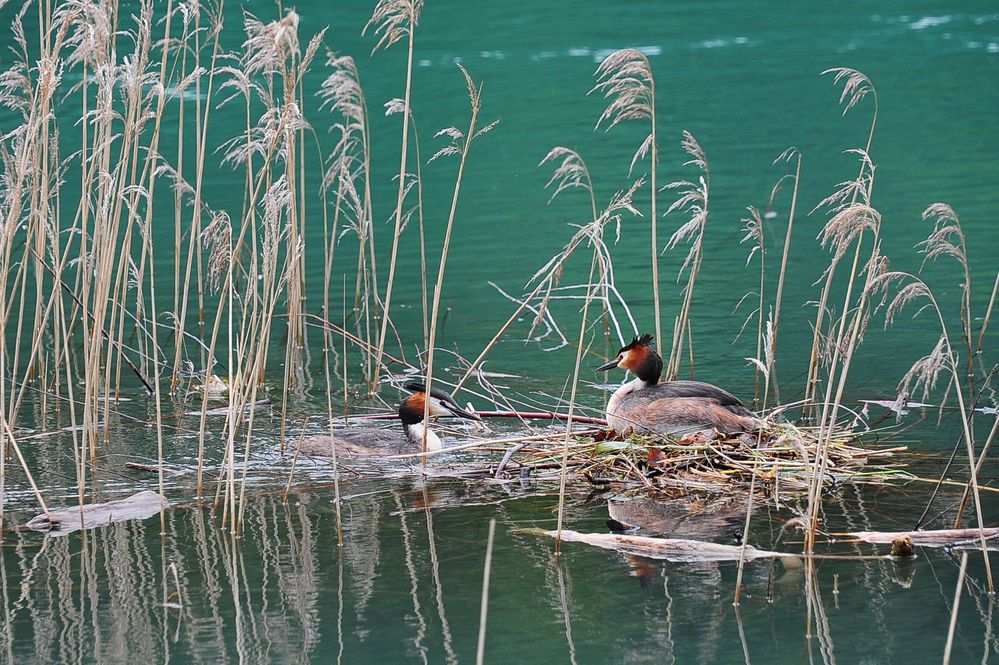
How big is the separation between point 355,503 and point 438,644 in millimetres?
1979

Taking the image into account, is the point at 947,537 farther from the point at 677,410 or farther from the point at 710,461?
the point at 677,410

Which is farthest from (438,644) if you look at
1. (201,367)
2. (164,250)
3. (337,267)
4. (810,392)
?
(164,250)

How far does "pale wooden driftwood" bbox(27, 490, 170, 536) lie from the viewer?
6.89 meters

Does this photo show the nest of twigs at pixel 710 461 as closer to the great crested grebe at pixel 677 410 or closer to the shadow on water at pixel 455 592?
the great crested grebe at pixel 677 410

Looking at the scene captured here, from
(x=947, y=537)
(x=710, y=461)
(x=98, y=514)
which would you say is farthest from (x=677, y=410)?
(x=98, y=514)

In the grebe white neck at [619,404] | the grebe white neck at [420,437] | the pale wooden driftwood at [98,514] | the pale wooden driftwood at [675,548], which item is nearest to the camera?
the pale wooden driftwood at [675,548]

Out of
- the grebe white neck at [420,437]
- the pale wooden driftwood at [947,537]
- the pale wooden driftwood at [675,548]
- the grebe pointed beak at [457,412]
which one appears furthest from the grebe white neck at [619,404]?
the pale wooden driftwood at [947,537]

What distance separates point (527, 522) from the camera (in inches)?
268

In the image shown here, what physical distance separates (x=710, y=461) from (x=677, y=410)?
0.47m

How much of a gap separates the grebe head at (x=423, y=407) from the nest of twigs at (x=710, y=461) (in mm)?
752

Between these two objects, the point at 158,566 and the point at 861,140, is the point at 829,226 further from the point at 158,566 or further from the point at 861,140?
the point at 861,140

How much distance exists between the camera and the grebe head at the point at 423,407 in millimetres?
8211

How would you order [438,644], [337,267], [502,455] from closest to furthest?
1. [438,644]
2. [502,455]
3. [337,267]

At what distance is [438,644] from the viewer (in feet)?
17.7
